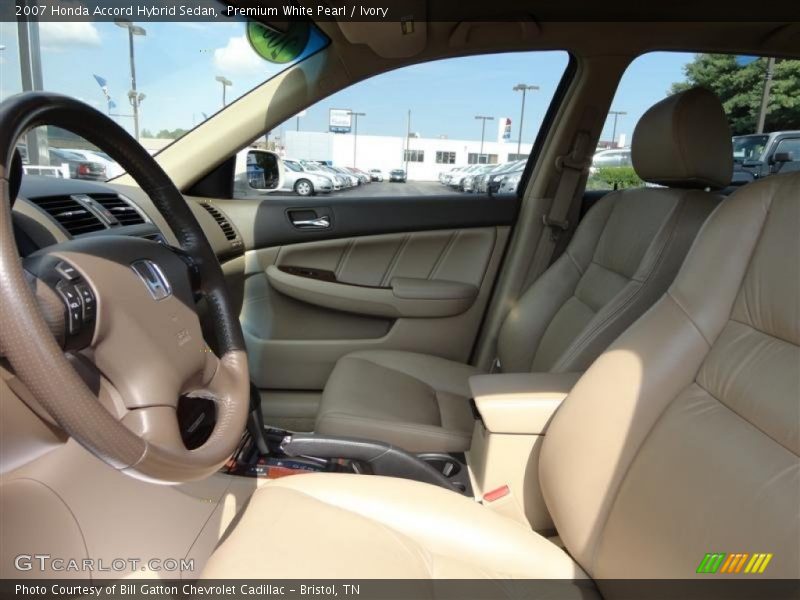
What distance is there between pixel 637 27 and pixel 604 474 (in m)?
1.60

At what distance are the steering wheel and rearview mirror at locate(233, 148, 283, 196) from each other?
1069 millimetres

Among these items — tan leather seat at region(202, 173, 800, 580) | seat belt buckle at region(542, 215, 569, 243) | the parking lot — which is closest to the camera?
tan leather seat at region(202, 173, 800, 580)

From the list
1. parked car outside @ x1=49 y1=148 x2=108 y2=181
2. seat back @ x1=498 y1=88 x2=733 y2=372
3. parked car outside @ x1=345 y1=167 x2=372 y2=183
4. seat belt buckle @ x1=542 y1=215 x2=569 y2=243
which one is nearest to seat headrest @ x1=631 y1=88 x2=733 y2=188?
seat back @ x1=498 y1=88 x2=733 y2=372

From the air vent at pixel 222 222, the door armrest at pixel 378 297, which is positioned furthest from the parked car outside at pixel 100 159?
the door armrest at pixel 378 297

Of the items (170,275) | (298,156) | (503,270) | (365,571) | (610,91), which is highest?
(610,91)

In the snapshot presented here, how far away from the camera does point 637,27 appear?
192cm

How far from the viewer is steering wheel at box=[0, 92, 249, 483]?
624mm

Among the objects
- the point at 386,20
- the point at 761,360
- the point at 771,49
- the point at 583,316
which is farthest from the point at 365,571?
the point at 771,49

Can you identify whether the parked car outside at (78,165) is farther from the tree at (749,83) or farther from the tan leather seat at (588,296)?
the tree at (749,83)

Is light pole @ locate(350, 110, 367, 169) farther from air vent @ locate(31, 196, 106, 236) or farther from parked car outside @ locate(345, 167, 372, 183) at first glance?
air vent @ locate(31, 196, 106, 236)

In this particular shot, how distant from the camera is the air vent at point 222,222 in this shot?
77.3 inches

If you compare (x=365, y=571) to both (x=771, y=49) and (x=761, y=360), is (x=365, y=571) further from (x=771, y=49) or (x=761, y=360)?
(x=771, y=49)

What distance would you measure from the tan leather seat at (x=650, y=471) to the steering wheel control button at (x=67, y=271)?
0.52 meters

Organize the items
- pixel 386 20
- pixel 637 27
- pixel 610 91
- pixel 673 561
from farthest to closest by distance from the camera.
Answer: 1. pixel 610 91
2. pixel 637 27
3. pixel 386 20
4. pixel 673 561
